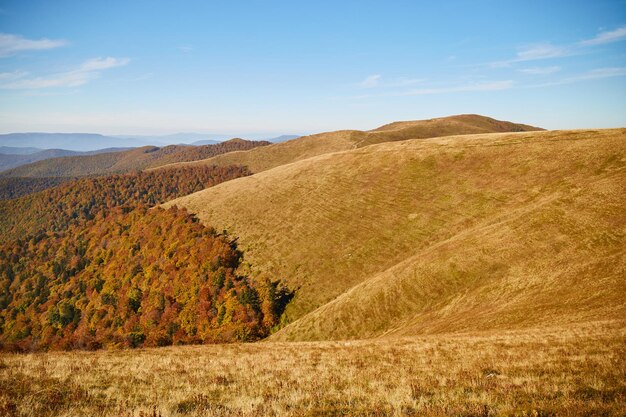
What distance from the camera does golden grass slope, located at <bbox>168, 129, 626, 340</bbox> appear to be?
31.6 metres

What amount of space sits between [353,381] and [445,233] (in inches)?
1806

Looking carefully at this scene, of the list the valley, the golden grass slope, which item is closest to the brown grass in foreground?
the valley

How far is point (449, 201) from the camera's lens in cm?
6306

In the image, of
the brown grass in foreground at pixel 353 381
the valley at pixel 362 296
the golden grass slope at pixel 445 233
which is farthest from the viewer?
the golden grass slope at pixel 445 233

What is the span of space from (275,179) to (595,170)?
239ft

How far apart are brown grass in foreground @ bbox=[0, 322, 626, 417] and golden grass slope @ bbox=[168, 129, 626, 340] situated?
426 inches

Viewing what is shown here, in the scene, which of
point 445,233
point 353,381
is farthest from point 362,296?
point 353,381

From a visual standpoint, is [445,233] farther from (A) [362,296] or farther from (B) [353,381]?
(B) [353,381]

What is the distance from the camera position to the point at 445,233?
55.0 m

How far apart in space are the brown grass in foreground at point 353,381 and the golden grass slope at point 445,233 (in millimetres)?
10830

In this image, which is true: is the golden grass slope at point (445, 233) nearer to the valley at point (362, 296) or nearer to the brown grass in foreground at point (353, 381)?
the valley at point (362, 296)

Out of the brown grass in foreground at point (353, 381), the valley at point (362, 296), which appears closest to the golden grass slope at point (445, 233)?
the valley at point (362, 296)

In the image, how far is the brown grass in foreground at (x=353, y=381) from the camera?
33.1ft

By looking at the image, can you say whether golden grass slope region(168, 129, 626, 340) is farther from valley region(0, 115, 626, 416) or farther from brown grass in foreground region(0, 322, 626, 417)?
brown grass in foreground region(0, 322, 626, 417)
